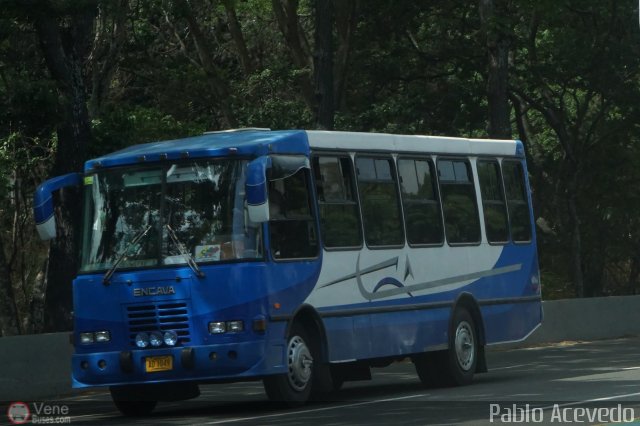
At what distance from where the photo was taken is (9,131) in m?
23.3

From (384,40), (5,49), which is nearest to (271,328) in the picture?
(5,49)

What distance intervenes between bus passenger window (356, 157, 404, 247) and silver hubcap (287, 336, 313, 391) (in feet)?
6.81

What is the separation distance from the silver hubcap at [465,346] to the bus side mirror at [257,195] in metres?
4.98

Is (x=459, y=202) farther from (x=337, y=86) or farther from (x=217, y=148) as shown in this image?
(x=337, y=86)

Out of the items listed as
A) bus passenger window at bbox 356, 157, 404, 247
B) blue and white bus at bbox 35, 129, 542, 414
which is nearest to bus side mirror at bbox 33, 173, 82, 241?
blue and white bus at bbox 35, 129, 542, 414

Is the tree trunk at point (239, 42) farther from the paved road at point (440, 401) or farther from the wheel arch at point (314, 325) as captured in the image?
the wheel arch at point (314, 325)

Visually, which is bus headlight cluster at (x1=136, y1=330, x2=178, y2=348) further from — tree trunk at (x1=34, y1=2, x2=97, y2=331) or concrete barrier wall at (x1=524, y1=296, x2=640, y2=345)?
concrete barrier wall at (x1=524, y1=296, x2=640, y2=345)

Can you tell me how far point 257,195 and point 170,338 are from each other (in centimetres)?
194

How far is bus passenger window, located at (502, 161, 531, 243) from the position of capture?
20109 mm

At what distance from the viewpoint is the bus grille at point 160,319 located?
14.8m

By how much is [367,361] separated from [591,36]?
21.6 meters

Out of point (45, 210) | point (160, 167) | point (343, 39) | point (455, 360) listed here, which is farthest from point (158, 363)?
point (343, 39)

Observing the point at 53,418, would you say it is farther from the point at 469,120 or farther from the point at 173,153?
the point at 469,120

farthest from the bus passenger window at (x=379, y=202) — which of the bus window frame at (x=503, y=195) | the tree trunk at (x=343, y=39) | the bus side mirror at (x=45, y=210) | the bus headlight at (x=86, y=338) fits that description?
the tree trunk at (x=343, y=39)
